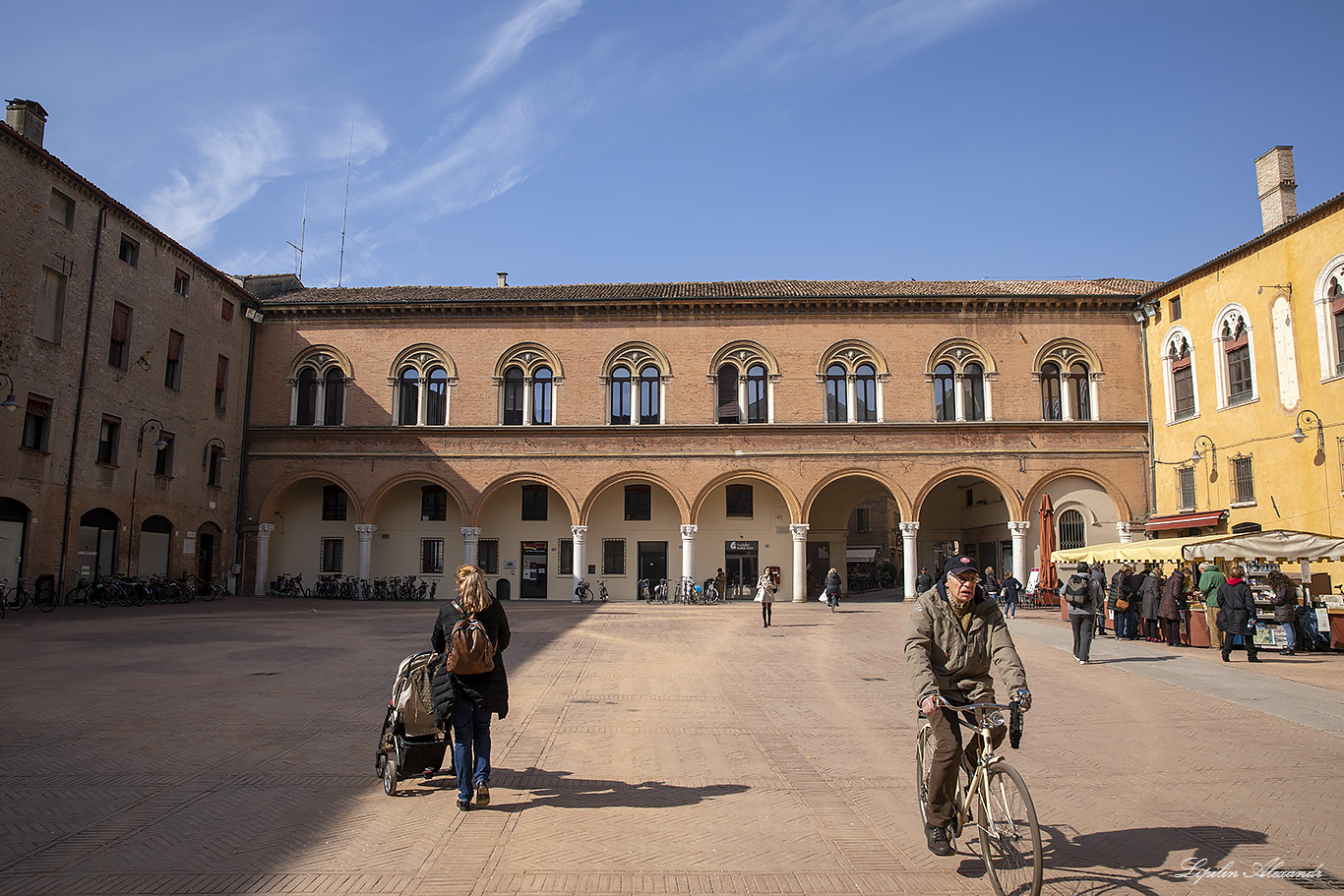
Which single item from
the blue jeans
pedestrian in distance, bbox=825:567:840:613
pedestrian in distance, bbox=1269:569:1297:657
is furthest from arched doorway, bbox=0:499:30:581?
pedestrian in distance, bbox=1269:569:1297:657

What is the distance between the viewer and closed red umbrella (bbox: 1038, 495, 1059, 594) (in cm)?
2408

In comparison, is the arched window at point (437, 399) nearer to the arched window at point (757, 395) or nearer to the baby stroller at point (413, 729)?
the arched window at point (757, 395)

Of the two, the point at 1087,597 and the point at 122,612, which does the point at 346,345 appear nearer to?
the point at 122,612

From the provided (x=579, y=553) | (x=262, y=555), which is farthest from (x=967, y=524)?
(x=262, y=555)

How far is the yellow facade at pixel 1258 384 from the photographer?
21375 mm

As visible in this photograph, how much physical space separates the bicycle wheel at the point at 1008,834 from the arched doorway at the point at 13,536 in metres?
25.1

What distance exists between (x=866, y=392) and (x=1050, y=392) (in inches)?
258

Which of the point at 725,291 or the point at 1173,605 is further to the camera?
the point at 725,291

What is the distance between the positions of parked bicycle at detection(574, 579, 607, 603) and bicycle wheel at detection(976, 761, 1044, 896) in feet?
89.2

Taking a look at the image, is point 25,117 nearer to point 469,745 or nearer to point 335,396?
point 335,396

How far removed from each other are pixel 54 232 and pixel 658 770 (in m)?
24.6

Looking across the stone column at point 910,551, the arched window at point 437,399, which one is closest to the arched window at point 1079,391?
the stone column at point 910,551

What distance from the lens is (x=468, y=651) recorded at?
5852 mm

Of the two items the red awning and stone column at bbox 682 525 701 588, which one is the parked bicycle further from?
the red awning
